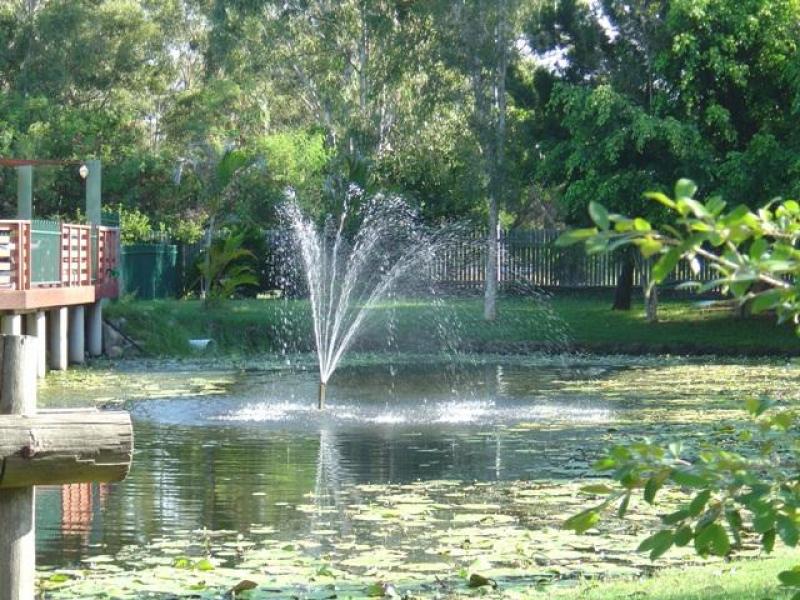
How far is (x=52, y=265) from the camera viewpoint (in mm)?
24984

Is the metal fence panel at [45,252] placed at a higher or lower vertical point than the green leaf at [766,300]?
higher

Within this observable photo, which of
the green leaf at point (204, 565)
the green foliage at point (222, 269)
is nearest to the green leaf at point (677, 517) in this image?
the green leaf at point (204, 565)

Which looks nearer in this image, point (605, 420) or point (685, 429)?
point (685, 429)

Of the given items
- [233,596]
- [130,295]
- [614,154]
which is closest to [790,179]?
[614,154]

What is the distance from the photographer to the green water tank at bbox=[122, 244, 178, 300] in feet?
112

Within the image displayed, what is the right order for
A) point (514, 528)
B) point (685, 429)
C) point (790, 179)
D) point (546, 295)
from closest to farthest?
1. point (514, 528)
2. point (685, 429)
3. point (790, 179)
4. point (546, 295)

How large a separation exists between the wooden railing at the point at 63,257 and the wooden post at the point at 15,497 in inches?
718

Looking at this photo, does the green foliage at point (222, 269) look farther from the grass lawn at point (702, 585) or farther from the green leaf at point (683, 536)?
the green leaf at point (683, 536)

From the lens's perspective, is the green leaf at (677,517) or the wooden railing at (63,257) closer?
the green leaf at (677,517)

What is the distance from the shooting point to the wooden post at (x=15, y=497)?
15.6ft

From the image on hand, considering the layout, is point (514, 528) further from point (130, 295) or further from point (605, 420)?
point (130, 295)

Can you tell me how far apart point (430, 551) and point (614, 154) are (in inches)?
860

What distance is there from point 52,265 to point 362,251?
35.8ft

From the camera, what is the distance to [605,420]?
18469mm
